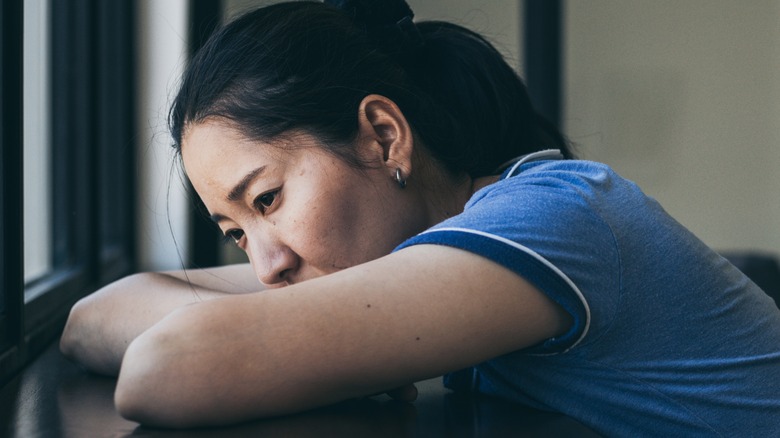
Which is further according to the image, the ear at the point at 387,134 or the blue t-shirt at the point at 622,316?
the ear at the point at 387,134

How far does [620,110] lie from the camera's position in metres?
3.20

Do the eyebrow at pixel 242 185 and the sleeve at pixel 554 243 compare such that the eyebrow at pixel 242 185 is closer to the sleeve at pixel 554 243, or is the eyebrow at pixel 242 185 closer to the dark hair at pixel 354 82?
the dark hair at pixel 354 82

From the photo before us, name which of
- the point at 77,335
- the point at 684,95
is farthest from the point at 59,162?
the point at 684,95

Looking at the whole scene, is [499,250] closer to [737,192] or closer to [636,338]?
[636,338]

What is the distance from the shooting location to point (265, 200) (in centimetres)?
85

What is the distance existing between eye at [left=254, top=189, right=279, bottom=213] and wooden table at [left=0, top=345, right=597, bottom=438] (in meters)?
0.23

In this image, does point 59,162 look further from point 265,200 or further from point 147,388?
point 147,388

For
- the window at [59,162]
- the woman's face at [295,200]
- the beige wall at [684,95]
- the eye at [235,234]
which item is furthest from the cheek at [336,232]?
the beige wall at [684,95]

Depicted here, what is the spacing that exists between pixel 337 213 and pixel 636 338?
1.02ft

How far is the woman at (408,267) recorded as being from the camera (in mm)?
617

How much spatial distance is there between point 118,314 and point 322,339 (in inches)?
17.9

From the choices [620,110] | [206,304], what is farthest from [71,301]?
[620,110]

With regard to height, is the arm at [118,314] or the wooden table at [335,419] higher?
the wooden table at [335,419]

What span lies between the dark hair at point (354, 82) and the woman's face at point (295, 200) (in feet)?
0.07
